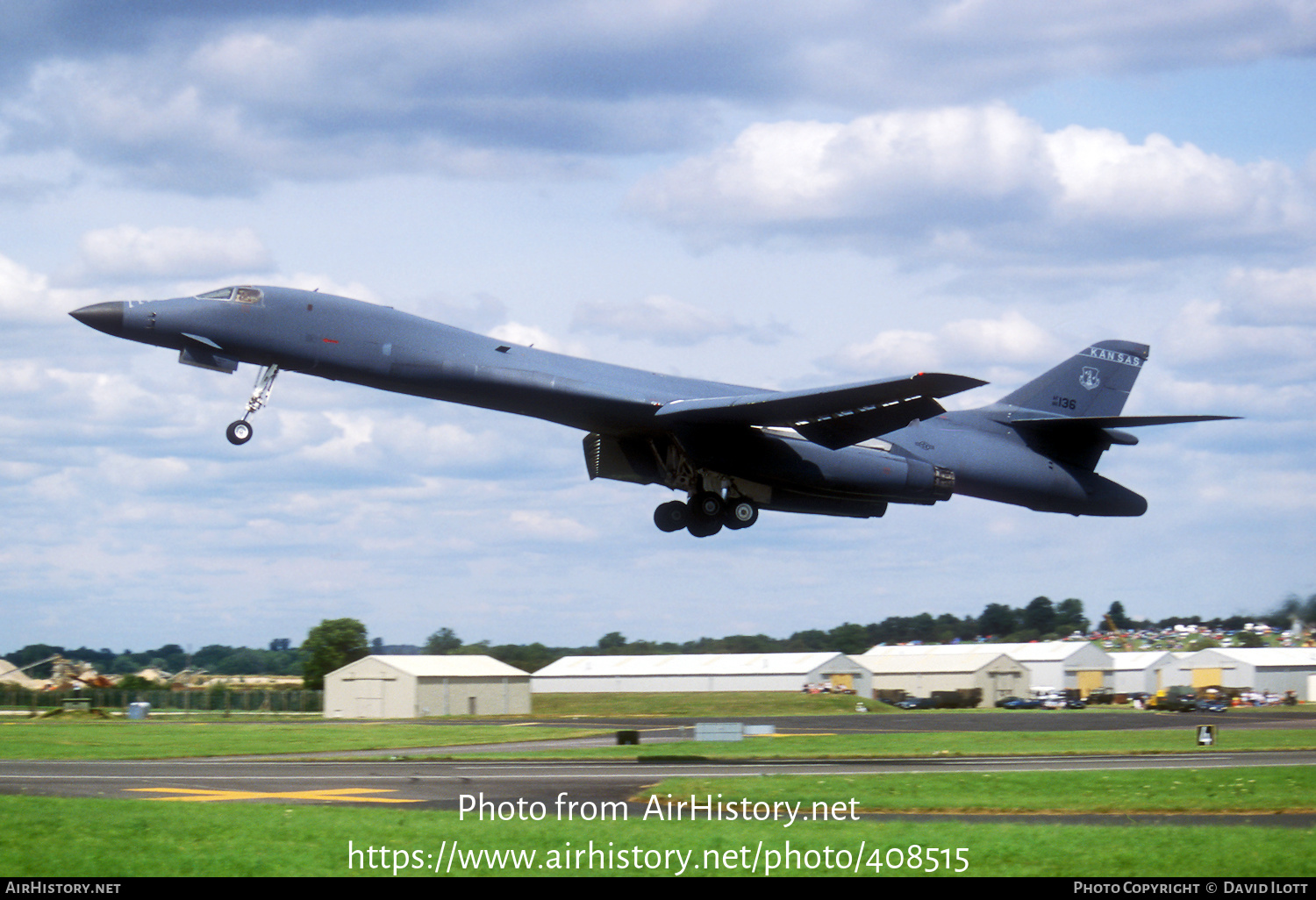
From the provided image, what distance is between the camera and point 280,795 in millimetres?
23688

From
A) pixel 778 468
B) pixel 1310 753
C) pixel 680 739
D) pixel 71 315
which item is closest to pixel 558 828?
pixel 778 468

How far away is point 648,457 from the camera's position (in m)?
26.8

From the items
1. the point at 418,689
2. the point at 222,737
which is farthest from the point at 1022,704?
the point at 222,737

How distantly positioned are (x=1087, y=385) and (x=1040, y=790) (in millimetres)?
10184

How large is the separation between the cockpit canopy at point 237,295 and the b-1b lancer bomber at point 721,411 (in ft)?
0.10

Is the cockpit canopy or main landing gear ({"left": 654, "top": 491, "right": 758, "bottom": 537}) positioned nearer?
the cockpit canopy

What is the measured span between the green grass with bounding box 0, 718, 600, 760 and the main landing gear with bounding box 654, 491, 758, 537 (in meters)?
18.6

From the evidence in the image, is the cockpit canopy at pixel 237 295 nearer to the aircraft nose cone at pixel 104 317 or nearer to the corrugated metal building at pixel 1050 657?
the aircraft nose cone at pixel 104 317

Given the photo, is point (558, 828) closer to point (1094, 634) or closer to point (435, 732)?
point (435, 732)

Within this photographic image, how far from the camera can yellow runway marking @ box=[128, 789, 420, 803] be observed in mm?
22797

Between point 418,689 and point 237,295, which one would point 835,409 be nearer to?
point 237,295

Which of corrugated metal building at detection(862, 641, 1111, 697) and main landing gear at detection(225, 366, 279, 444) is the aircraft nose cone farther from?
corrugated metal building at detection(862, 641, 1111, 697)

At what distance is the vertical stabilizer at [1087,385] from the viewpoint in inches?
1156

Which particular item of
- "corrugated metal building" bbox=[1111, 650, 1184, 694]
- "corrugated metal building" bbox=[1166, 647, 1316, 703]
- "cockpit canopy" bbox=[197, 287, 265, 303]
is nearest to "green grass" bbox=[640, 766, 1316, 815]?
"cockpit canopy" bbox=[197, 287, 265, 303]
